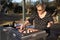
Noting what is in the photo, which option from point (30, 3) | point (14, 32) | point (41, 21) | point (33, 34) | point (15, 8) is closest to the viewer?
point (14, 32)

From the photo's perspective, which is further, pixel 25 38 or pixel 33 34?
pixel 33 34

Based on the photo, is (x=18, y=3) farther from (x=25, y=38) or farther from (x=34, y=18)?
(x=25, y=38)

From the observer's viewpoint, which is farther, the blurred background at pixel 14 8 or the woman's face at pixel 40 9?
the blurred background at pixel 14 8

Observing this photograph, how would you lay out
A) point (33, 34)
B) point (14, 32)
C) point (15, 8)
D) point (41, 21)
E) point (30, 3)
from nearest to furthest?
1. point (14, 32)
2. point (33, 34)
3. point (41, 21)
4. point (30, 3)
5. point (15, 8)

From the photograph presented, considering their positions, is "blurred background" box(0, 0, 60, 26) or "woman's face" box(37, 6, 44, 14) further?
"blurred background" box(0, 0, 60, 26)

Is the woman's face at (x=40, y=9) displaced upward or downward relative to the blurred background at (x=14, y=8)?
upward

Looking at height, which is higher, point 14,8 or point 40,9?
point 40,9

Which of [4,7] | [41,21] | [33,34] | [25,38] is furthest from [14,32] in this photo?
[4,7]

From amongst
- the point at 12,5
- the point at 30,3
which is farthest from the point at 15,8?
the point at 30,3

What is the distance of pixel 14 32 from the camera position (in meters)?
2.13

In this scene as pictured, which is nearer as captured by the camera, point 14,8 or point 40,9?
point 40,9

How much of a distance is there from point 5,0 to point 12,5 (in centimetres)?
37

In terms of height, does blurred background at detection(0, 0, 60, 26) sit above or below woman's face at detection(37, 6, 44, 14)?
below

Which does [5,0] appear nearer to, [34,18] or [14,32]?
[34,18]
